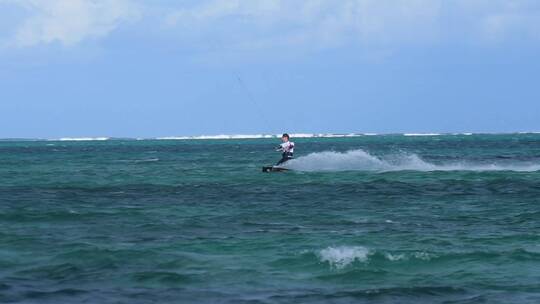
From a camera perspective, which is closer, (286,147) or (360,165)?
(286,147)

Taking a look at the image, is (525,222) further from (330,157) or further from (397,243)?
(330,157)

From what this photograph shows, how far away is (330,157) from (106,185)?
17.1m

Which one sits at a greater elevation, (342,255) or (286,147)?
(286,147)

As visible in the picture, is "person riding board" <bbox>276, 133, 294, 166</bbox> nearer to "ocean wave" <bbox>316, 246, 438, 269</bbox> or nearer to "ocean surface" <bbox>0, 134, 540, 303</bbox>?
"ocean surface" <bbox>0, 134, 540, 303</bbox>

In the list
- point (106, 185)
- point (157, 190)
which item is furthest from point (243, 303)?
point (106, 185)

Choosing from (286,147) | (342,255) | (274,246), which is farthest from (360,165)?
(342,255)

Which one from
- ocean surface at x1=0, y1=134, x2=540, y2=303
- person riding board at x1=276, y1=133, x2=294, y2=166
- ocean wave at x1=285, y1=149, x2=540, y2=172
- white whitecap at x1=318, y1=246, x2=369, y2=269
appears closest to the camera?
ocean surface at x1=0, y1=134, x2=540, y2=303

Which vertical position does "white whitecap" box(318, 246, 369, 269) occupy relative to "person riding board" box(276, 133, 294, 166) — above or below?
below

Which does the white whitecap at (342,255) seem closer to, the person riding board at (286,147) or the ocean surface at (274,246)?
the ocean surface at (274,246)

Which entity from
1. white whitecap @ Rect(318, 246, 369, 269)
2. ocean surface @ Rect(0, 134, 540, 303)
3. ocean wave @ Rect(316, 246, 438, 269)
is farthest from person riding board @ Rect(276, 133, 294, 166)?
ocean wave @ Rect(316, 246, 438, 269)

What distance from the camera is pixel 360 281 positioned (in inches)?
582

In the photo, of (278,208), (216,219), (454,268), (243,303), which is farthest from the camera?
(278,208)

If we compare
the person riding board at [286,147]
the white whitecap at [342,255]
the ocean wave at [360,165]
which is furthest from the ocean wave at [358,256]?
the ocean wave at [360,165]

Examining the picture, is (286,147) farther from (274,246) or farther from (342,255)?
(342,255)
